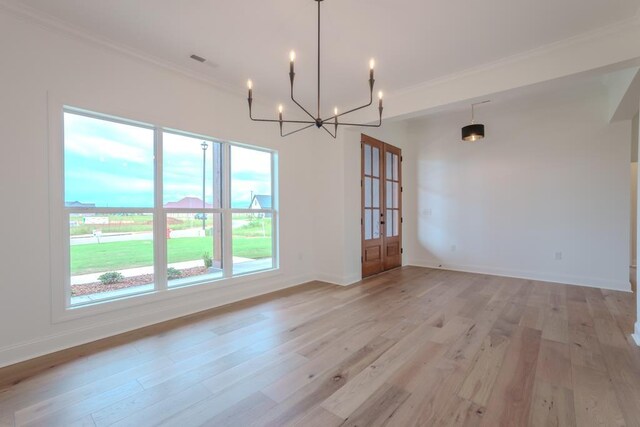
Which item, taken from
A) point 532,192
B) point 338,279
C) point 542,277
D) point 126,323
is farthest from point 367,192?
point 126,323

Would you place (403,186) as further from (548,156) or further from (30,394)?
(30,394)

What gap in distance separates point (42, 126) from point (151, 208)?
1.12m

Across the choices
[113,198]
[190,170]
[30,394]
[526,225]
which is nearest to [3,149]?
[113,198]

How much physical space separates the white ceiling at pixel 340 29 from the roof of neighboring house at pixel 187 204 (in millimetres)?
1510

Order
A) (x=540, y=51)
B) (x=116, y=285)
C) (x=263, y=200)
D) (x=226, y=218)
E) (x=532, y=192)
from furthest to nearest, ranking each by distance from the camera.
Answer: (x=532, y=192) < (x=263, y=200) < (x=226, y=218) < (x=116, y=285) < (x=540, y=51)

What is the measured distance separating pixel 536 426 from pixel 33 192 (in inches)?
155

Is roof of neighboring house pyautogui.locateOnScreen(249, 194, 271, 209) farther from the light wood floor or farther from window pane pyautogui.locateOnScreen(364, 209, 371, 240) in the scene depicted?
window pane pyautogui.locateOnScreen(364, 209, 371, 240)

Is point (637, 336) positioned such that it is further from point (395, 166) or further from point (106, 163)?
point (106, 163)

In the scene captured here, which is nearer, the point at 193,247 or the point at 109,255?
the point at 109,255

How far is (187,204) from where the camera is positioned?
11.3ft

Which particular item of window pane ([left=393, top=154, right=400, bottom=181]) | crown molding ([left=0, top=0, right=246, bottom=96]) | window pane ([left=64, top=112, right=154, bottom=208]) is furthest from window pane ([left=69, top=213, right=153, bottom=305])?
window pane ([left=393, top=154, right=400, bottom=181])

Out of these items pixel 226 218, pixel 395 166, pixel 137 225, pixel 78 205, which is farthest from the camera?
pixel 395 166

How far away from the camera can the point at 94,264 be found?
2785 millimetres

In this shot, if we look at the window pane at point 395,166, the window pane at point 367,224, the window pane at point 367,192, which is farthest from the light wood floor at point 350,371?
the window pane at point 395,166
